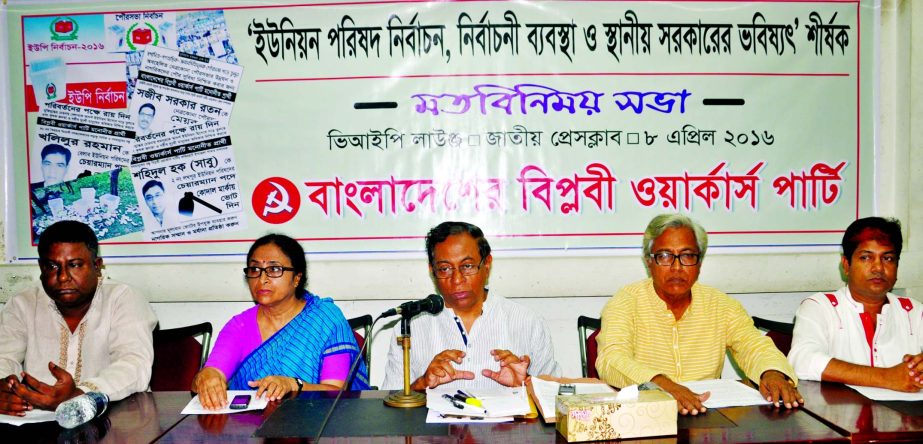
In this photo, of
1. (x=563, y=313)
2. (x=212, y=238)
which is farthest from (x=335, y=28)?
(x=563, y=313)

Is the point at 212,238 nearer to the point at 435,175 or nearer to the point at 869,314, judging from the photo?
the point at 435,175

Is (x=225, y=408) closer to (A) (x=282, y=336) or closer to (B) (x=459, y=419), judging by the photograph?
(A) (x=282, y=336)

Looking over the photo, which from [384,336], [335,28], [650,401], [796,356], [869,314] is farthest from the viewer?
[384,336]

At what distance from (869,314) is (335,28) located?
284cm

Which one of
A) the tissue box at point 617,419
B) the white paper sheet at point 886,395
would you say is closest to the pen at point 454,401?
the tissue box at point 617,419

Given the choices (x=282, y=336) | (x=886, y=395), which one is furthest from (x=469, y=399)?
(x=886, y=395)

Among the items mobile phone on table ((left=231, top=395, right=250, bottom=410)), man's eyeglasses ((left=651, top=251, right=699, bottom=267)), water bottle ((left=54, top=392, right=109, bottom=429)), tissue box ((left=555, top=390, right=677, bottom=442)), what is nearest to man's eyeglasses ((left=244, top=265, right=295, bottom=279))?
mobile phone on table ((left=231, top=395, right=250, bottom=410))

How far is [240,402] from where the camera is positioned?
238 centimetres

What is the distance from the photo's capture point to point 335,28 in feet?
12.5

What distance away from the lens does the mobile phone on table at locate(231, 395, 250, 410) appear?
235 centimetres

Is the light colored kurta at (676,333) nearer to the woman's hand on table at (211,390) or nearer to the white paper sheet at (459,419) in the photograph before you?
the white paper sheet at (459,419)

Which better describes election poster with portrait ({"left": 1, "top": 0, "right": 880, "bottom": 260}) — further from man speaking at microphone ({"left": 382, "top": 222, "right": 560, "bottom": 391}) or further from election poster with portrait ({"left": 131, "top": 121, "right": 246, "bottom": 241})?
man speaking at microphone ({"left": 382, "top": 222, "right": 560, "bottom": 391})

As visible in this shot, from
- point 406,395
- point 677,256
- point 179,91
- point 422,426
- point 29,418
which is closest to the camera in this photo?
point 422,426

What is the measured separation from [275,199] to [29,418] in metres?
1.79
